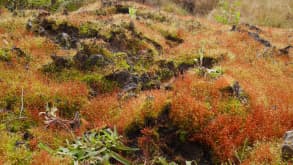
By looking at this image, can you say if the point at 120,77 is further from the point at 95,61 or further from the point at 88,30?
the point at 88,30

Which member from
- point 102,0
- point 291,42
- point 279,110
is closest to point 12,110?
point 279,110

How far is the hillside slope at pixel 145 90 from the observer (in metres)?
9.90

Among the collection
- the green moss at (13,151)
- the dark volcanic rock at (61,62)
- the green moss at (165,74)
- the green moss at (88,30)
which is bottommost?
the green moss at (13,151)

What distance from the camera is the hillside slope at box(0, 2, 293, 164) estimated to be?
9.90 meters

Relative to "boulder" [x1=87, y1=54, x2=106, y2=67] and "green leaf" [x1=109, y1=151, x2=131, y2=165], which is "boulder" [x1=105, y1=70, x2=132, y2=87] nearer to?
"boulder" [x1=87, y1=54, x2=106, y2=67]

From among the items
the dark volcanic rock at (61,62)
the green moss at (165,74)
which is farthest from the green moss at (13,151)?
the green moss at (165,74)

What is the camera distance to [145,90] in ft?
44.0

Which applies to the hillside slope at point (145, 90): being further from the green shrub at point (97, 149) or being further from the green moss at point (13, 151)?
the green shrub at point (97, 149)

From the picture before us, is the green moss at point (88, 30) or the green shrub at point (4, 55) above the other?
the green moss at point (88, 30)

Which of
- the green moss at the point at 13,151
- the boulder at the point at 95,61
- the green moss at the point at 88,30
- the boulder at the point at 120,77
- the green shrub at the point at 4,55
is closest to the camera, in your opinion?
the green moss at the point at 13,151

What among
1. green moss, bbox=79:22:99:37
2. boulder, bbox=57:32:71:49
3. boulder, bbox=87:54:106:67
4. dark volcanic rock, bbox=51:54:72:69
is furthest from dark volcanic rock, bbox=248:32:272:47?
dark volcanic rock, bbox=51:54:72:69

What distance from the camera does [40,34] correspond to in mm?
18391

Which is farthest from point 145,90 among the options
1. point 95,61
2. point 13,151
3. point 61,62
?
point 13,151

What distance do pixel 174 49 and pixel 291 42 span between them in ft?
26.2
